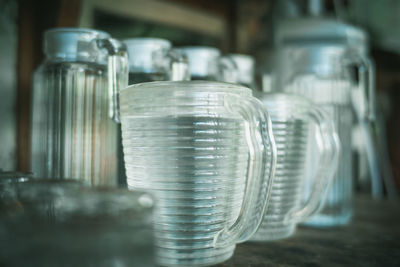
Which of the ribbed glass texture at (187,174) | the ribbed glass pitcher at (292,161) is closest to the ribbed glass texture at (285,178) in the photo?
the ribbed glass pitcher at (292,161)

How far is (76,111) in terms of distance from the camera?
1.46ft

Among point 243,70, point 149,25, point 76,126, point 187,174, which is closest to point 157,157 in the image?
point 187,174

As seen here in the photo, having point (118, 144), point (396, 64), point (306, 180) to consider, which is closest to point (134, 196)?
point (118, 144)

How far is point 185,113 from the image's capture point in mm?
327

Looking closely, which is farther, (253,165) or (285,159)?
(285,159)

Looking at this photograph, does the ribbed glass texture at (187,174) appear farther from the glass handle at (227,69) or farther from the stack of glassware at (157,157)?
the glass handle at (227,69)

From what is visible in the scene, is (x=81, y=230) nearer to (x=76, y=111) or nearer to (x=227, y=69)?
(x=76, y=111)

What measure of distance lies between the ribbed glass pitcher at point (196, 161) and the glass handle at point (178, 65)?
0.12 m

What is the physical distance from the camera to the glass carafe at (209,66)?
1.72 feet

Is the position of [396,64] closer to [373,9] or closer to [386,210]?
[373,9]

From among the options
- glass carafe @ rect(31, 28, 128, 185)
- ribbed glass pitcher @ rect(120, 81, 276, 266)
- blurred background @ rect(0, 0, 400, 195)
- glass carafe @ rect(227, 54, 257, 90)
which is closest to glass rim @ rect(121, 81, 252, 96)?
ribbed glass pitcher @ rect(120, 81, 276, 266)

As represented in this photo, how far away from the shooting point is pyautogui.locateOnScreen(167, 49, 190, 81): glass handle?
447mm

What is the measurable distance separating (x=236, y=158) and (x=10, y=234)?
0.18 meters

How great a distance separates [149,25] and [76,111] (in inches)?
15.4
